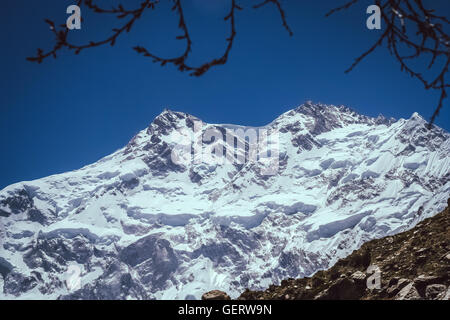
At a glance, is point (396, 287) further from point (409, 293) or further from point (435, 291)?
point (435, 291)

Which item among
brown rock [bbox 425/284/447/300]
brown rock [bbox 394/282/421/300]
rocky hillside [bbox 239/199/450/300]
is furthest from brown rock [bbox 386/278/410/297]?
brown rock [bbox 425/284/447/300]

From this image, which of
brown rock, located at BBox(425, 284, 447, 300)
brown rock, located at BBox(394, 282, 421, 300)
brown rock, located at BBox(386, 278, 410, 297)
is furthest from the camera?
brown rock, located at BBox(386, 278, 410, 297)

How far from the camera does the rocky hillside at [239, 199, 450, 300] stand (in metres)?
10.4

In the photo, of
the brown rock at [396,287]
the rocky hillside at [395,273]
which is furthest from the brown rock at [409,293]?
the brown rock at [396,287]

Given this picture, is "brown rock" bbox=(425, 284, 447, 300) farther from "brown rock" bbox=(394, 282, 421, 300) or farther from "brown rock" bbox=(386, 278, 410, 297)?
"brown rock" bbox=(386, 278, 410, 297)

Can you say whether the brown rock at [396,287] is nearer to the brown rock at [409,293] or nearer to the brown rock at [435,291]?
the brown rock at [409,293]

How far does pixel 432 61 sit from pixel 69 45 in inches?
119

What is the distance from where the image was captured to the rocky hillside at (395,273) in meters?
10.4

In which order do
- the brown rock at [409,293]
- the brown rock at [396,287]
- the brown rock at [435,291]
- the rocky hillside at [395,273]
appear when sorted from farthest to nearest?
the brown rock at [396,287] → the rocky hillside at [395,273] → the brown rock at [409,293] → the brown rock at [435,291]

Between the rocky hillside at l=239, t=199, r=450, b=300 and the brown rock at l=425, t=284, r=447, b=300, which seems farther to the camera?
the rocky hillside at l=239, t=199, r=450, b=300

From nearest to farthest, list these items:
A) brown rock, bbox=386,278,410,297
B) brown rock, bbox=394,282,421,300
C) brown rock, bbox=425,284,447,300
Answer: brown rock, bbox=425,284,447,300
brown rock, bbox=394,282,421,300
brown rock, bbox=386,278,410,297

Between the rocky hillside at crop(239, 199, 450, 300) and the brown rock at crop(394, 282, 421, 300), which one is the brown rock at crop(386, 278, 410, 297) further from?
the brown rock at crop(394, 282, 421, 300)

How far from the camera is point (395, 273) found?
11859 mm
